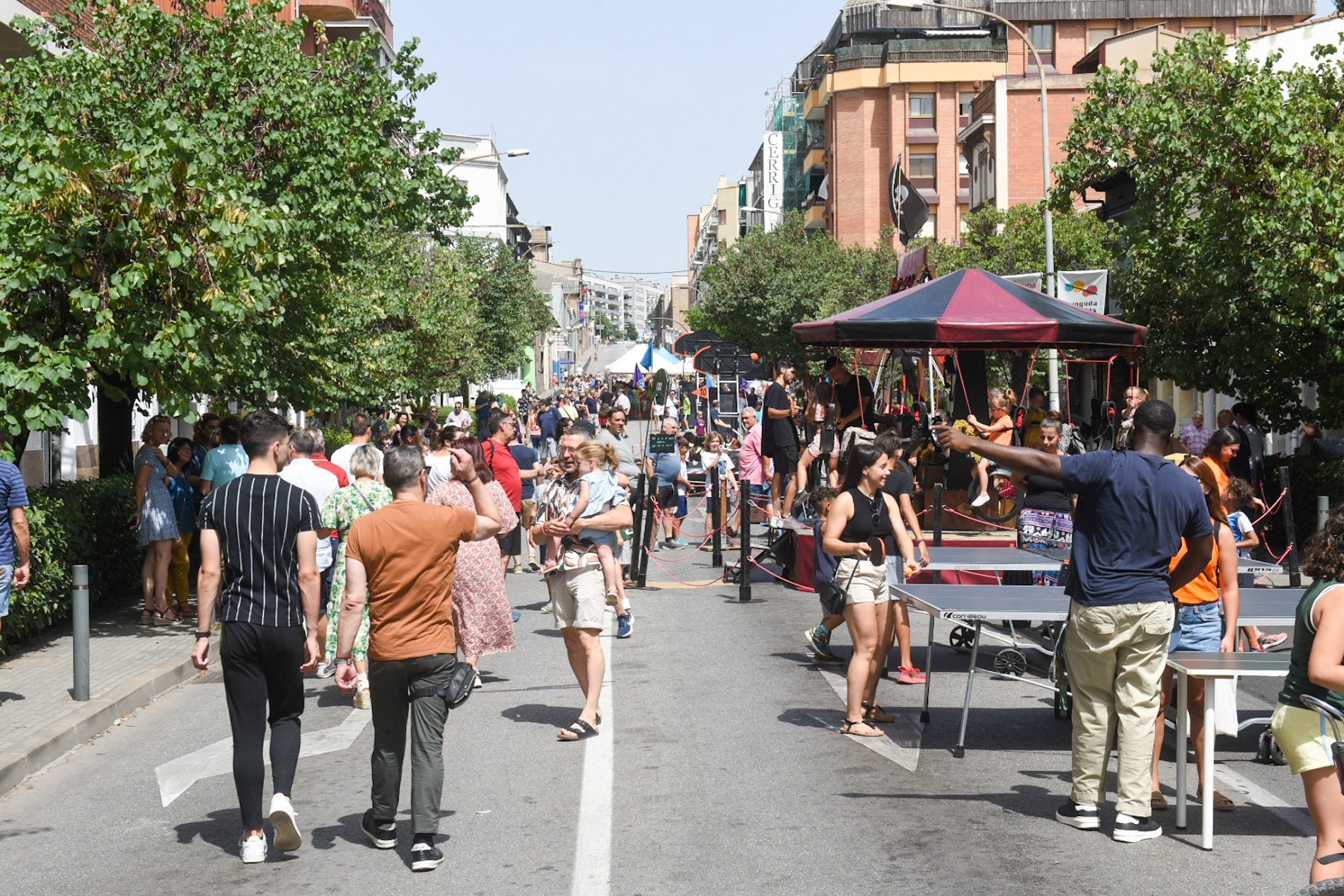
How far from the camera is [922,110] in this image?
78.3 metres

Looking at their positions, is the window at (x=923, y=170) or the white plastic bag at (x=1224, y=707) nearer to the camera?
the white plastic bag at (x=1224, y=707)

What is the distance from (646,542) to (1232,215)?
859 cm

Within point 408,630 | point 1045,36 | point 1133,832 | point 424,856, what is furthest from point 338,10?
point 1133,832

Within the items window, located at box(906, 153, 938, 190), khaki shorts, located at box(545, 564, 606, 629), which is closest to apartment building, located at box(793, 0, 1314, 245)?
window, located at box(906, 153, 938, 190)

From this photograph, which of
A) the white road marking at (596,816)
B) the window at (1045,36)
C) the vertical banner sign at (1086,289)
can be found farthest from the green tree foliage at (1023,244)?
the white road marking at (596,816)

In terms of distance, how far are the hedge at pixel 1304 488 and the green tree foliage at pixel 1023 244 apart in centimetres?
1666

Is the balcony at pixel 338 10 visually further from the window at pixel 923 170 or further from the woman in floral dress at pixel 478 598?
the woman in floral dress at pixel 478 598

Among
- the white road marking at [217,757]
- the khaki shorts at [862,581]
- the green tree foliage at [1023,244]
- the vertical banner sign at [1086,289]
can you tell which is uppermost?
the green tree foliage at [1023,244]

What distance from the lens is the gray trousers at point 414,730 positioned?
6.36 metres

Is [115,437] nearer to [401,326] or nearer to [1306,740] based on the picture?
[1306,740]

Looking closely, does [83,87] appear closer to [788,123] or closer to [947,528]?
[947,528]

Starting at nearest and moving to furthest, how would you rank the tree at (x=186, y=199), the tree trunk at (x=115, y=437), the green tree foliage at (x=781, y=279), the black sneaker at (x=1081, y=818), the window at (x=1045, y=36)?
the black sneaker at (x=1081, y=818) → the tree at (x=186, y=199) → the tree trunk at (x=115, y=437) → the window at (x=1045, y=36) → the green tree foliage at (x=781, y=279)

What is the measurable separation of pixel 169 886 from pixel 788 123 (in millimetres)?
107816

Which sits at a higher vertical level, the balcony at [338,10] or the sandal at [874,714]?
the balcony at [338,10]
